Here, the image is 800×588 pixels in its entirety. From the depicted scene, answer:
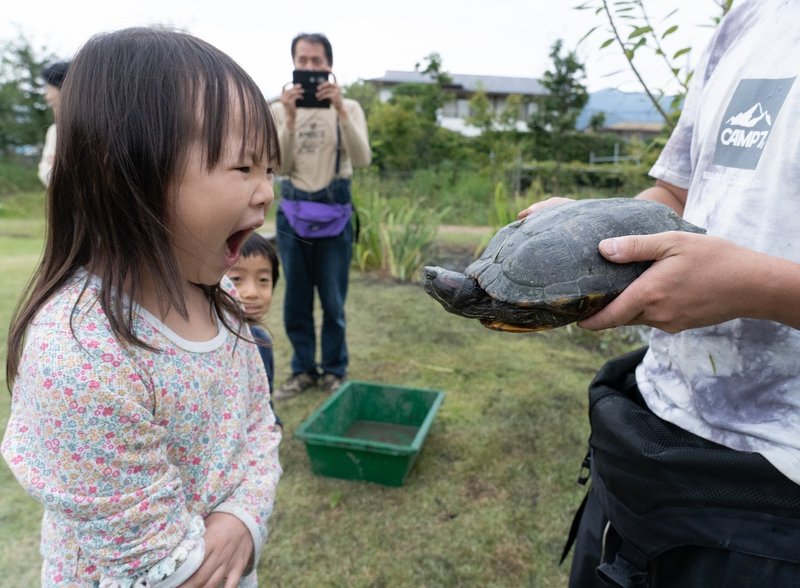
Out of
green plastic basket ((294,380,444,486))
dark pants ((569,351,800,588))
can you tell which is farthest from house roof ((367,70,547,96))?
dark pants ((569,351,800,588))

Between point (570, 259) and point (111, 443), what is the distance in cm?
83

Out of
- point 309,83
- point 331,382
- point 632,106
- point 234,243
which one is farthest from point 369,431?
point 632,106

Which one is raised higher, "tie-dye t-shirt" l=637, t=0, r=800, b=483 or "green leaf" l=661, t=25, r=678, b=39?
"green leaf" l=661, t=25, r=678, b=39

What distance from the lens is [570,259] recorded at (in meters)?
1.01

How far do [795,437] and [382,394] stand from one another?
2.32 meters

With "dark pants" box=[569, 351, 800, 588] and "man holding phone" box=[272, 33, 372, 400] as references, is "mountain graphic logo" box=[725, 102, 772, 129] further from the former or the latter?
"man holding phone" box=[272, 33, 372, 400]

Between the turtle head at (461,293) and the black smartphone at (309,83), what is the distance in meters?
2.22

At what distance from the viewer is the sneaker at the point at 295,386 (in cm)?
330

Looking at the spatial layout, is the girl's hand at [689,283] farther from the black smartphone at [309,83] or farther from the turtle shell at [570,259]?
the black smartphone at [309,83]

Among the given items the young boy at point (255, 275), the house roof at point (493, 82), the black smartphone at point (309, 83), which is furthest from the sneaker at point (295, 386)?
the house roof at point (493, 82)

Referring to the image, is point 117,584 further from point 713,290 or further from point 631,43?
point 631,43

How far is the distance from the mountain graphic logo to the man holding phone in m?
2.33

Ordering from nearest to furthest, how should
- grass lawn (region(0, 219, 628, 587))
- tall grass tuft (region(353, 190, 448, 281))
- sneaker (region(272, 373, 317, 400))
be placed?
grass lawn (region(0, 219, 628, 587)) → sneaker (region(272, 373, 317, 400)) → tall grass tuft (region(353, 190, 448, 281))

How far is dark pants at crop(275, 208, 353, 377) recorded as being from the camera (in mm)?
3182
